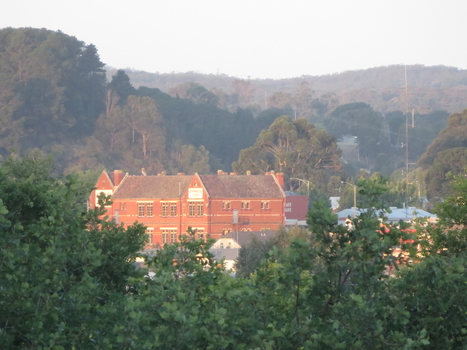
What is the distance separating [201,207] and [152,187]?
486 cm

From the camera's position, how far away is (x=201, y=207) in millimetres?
76125

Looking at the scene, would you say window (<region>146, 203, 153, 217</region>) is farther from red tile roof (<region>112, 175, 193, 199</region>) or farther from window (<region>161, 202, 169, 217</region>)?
window (<region>161, 202, 169, 217</region>)

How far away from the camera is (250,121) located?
146750mm

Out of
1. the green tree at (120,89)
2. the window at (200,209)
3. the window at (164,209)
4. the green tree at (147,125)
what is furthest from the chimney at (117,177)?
the green tree at (120,89)

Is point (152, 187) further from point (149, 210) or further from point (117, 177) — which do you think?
point (117, 177)

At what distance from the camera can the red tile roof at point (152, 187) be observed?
76562mm

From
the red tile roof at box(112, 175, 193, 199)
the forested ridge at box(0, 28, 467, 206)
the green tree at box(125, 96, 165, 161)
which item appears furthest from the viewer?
the green tree at box(125, 96, 165, 161)

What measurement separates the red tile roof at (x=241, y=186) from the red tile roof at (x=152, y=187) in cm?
213

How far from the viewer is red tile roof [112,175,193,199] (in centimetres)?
7656

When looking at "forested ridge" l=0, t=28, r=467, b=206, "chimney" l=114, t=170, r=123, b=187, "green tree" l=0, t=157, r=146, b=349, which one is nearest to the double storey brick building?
"chimney" l=114, t=170, r=123, b=187

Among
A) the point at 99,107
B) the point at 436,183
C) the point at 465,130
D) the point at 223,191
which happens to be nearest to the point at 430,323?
the point at 223,191

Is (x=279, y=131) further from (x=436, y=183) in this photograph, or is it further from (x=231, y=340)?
(x=231, y=340)

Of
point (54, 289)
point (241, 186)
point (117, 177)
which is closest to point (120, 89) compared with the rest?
point (117, 177)

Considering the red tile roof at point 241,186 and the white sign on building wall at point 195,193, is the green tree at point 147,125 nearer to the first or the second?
the red tile roof at point 241,186
